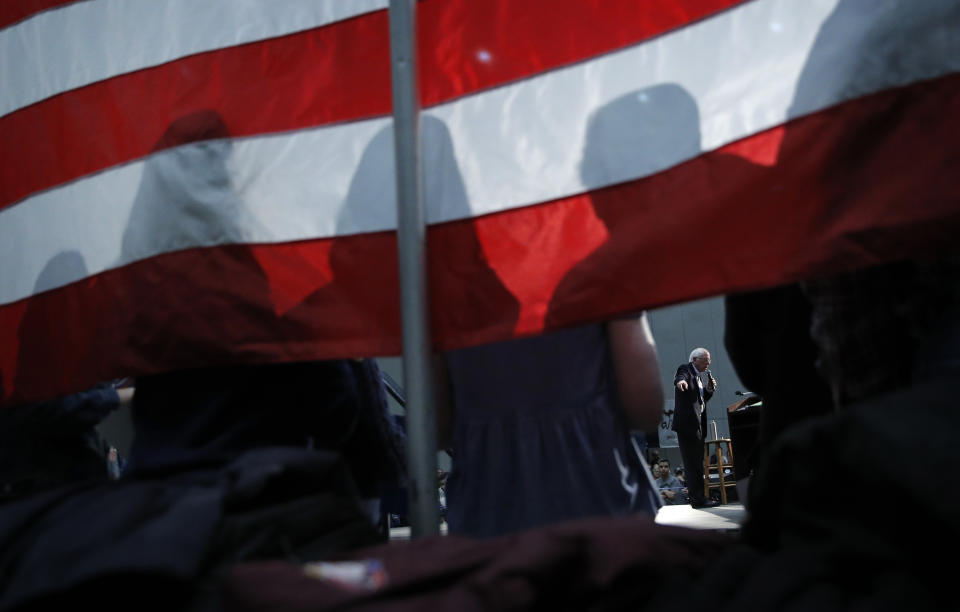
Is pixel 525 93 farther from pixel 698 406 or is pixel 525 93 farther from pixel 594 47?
pixel 698 406

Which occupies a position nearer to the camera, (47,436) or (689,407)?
(47,436)

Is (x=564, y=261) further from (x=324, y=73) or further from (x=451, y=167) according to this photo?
(x=324, y=73)

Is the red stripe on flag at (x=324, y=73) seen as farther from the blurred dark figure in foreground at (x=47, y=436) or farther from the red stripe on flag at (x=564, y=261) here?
the blurred dark figure in foreground at (x=47, y=436)

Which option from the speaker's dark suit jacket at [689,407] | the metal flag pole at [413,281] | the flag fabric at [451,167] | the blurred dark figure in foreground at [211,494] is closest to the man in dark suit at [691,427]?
the speaker's dark suit jacket at [689,407]

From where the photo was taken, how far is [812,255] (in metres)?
1.23

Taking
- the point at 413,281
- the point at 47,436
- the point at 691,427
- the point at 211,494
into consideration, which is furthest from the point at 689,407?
the point at 211,494

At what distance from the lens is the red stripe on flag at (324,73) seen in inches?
62.2

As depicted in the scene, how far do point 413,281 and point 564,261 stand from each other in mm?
272

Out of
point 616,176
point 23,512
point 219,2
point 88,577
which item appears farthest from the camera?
point 219,2

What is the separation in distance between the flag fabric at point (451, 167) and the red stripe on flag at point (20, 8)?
17 millimetres

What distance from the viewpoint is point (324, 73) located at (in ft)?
5.75

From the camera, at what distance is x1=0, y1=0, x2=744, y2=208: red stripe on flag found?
1.58 meters

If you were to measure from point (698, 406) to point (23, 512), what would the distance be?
734 cm

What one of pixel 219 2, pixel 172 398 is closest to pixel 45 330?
pixel 172 398
